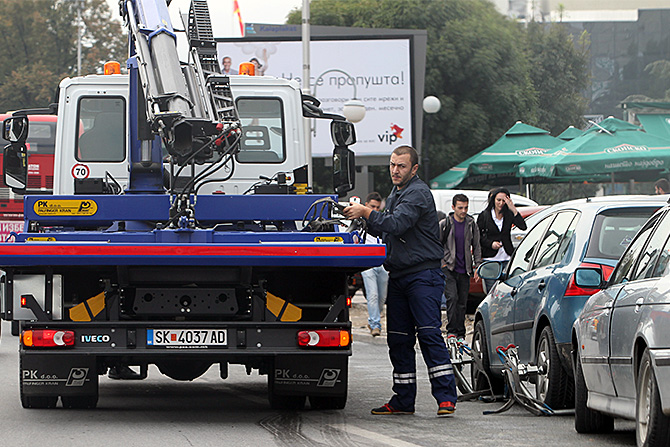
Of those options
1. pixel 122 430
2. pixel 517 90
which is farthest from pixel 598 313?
pixel 517 90

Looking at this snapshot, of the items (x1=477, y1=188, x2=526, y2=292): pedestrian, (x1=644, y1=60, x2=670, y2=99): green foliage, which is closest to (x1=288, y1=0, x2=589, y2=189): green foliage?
(x1=477, y1=188, x2=526, y2=292): pedestrian

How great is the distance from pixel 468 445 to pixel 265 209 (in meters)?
2.61

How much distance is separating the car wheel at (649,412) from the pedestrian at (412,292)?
8.03ft

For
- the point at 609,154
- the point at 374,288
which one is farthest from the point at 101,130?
the point at 609,154

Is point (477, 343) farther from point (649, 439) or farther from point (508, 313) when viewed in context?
point (649, 439)

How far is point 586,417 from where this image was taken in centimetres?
815

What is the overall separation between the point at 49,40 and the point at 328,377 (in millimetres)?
56989

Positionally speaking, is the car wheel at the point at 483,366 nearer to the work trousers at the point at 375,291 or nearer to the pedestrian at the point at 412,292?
the pedestrian at the point at 412,292

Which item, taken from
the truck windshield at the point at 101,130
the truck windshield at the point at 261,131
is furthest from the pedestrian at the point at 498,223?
the truck windshield at the point at 101,130

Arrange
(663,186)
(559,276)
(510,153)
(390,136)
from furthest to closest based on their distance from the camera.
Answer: (390,136) < (510,153) < (663,186) < (559,276)

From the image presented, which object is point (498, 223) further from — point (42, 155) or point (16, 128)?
point (16, 128)

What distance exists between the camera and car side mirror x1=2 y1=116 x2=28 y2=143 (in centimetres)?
1135

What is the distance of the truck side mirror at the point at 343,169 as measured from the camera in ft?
39.2

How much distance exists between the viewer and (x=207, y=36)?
37.8ft
